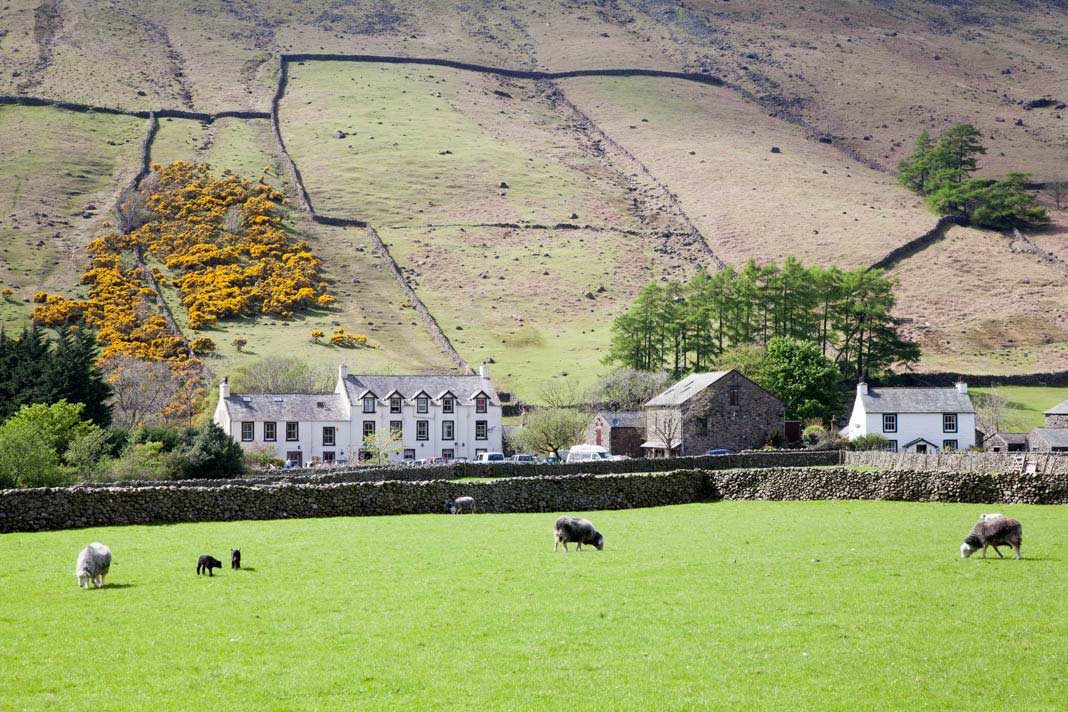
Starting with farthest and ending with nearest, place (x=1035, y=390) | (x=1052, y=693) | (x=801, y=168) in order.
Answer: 1. (x=801, y=168)
2. (x=1035, y=390)
3. (x=1052, y=693)

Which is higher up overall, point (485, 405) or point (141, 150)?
point (141, 150)

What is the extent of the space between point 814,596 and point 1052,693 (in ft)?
21.6

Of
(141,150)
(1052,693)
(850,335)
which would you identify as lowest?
(1052,693)

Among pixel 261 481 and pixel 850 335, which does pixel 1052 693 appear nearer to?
pixel 261 481

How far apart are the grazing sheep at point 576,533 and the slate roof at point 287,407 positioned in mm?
58466

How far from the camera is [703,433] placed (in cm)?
8275

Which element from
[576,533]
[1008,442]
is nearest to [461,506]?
[576,533]

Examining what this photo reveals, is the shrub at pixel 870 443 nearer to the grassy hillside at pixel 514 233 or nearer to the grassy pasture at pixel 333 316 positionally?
the grassy hillside at pixel 514 233

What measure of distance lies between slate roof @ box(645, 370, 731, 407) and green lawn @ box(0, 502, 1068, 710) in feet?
172

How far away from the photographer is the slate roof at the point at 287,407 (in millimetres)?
83938

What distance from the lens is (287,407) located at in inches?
3386

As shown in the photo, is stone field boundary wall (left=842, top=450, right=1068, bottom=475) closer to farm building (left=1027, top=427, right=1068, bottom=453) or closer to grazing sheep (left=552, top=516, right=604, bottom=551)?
farm building (left=1027, top=427, right=1068, bottom=453)

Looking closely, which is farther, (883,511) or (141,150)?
(141,150)

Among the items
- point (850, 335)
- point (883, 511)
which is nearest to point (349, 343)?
point (850, 335)
